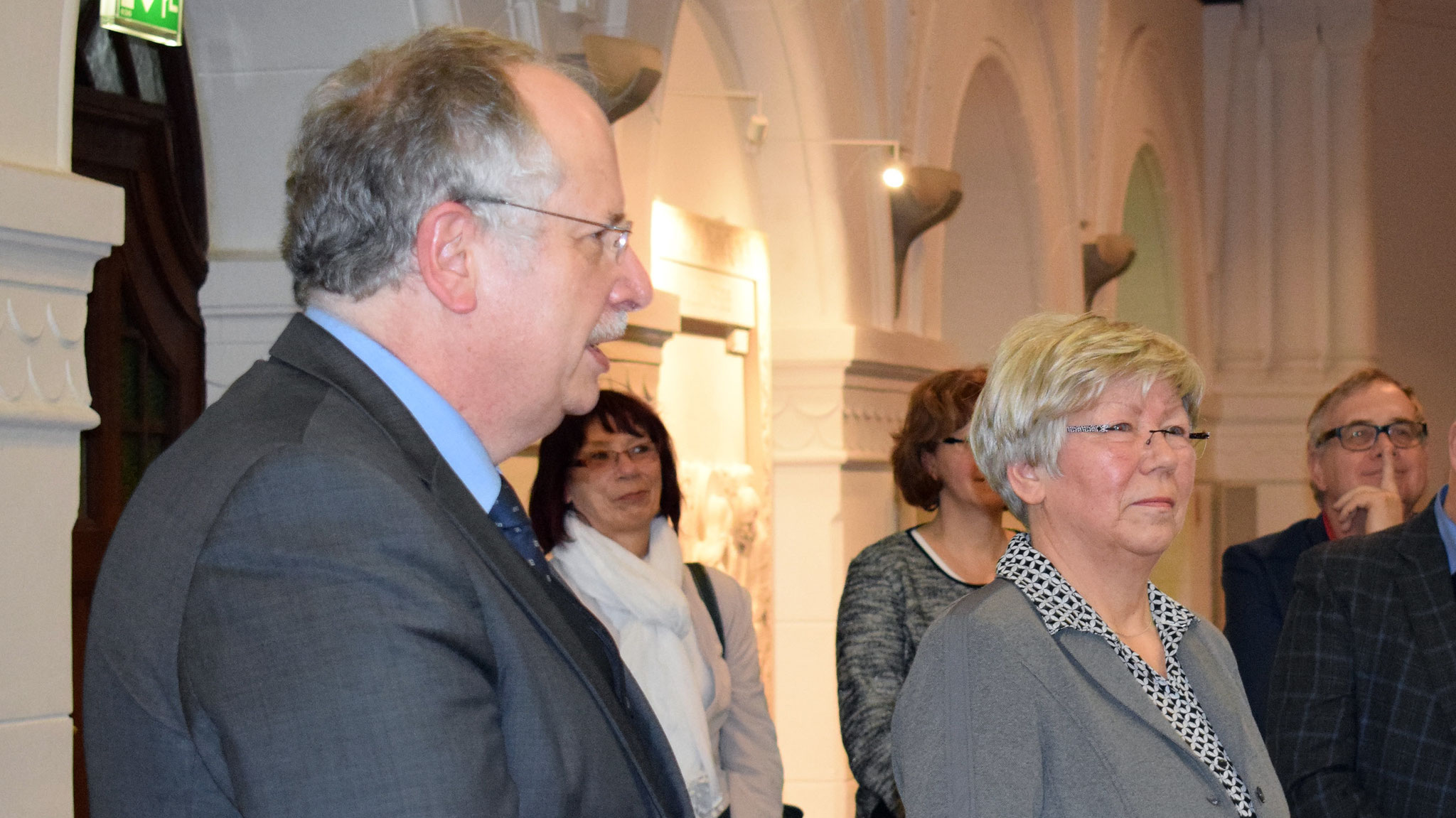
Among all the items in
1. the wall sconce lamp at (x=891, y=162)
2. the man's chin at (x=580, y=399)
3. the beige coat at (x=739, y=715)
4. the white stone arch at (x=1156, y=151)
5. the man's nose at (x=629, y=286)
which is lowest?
the beige coat at (x=739, y=715)

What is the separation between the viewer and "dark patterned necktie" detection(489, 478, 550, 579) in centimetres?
140

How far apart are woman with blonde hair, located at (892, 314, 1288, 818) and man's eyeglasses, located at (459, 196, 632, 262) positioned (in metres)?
0.85

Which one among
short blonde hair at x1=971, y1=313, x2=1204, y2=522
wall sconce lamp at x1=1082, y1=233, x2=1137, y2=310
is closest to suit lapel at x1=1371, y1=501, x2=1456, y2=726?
short blonde hair at x1=971, y1=313, x2=1204, y2=522

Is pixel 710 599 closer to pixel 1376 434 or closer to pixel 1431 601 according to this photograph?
pixel 1431 601

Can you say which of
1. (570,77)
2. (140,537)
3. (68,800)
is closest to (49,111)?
(68,800)

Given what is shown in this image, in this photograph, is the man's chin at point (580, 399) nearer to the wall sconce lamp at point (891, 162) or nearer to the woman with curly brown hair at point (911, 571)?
the woman with curly brown hair at point (911, 571)

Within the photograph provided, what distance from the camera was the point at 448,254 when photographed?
1388 millimetres

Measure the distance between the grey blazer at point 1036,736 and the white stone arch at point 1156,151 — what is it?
6.75 meters

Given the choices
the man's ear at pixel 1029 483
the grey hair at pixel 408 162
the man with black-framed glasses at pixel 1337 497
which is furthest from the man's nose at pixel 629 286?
the man with black-framed glasses at pixel 1337 497

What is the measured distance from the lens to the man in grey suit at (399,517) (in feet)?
3.59

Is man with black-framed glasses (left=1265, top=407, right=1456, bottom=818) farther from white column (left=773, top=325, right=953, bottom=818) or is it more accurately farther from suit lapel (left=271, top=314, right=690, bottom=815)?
white column (left=773, top=325, right=953, bottom=818)

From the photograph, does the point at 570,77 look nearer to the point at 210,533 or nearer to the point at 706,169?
the point at 210,533

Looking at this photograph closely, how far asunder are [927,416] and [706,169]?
6.21 feet

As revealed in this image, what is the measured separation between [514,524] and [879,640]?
1928 millimetres
